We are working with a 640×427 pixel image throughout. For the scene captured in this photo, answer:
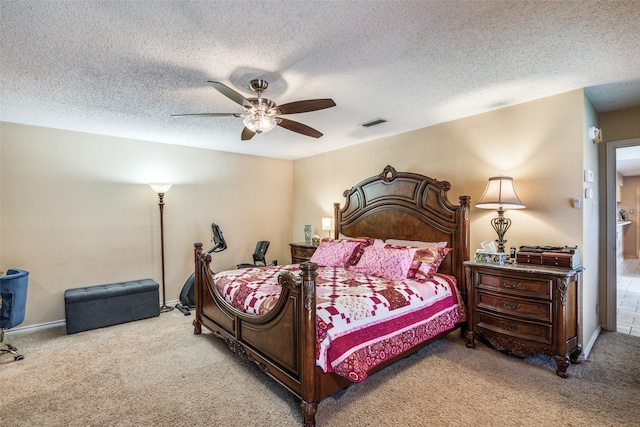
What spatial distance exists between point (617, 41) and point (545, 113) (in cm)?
104

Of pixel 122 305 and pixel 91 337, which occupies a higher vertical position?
pixel 122 305

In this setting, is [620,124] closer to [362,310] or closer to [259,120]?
[362,310]

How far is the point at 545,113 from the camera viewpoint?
307cm

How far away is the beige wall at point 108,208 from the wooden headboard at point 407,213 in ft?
6.65

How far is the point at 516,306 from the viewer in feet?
9.17

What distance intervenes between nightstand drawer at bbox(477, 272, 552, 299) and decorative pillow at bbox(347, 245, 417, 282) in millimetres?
730

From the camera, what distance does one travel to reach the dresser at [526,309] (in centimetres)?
256

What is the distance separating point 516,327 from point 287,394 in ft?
7.00

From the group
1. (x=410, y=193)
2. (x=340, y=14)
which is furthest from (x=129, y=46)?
(x=410, y=193)

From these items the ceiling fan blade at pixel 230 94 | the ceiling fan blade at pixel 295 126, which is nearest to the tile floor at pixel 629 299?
the ceiling fan blade at pixel 295 126

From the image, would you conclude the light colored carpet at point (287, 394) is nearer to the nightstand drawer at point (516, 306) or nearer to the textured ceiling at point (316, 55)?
the nightstand drawer at point (516, 306)

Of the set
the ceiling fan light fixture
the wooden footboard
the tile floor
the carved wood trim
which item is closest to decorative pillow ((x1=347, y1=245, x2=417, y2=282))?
the wooden footboard

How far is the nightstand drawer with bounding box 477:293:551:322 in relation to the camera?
2.65 m

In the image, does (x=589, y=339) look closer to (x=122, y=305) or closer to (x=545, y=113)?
(x=545, y=113)
